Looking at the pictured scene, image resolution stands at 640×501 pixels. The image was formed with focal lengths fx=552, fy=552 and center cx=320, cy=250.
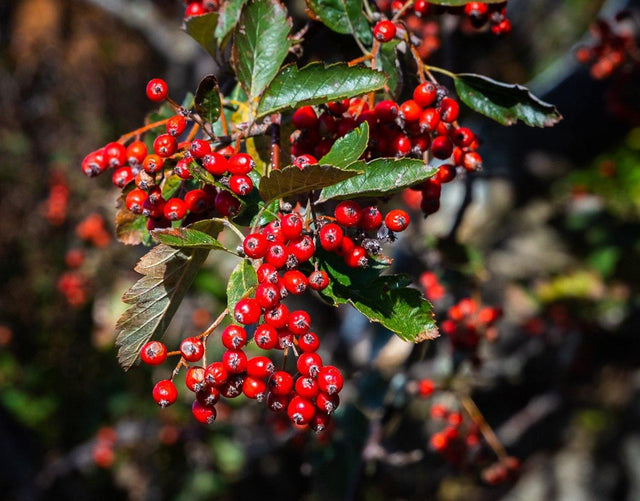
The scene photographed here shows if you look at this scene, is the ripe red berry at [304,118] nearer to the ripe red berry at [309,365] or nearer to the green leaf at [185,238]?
the green leaf at [185,238]

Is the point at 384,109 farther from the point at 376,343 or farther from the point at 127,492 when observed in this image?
the point at 127,492

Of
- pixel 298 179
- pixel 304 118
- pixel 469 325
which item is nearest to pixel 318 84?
pixel 304 118

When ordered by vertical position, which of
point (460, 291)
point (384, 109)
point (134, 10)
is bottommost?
point (460, 291)

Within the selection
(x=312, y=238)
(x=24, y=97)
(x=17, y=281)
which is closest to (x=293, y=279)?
(x=312, y=238)

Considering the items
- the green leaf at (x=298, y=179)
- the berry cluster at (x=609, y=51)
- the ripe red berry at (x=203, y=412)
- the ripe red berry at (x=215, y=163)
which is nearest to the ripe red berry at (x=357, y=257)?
the green leaf at (x=298, y=179)

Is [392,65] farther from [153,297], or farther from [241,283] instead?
[153,297]

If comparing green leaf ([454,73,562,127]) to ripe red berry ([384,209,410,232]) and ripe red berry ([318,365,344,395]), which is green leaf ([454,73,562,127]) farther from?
ripe red berry ([318,365,344,395])
